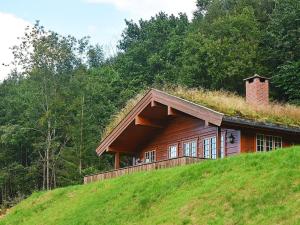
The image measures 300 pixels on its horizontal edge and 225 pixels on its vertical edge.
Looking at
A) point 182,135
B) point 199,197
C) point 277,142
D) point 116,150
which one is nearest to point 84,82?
point 116,150

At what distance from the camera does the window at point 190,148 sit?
29969mm

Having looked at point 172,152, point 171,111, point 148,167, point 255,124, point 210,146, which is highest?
point 171,111

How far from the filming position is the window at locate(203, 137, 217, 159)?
1128 inches

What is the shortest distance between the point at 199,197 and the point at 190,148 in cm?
1300

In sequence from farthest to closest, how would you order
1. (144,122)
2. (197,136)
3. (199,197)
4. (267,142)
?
(144,122) → (197,136) → (267,142) → (199,197)

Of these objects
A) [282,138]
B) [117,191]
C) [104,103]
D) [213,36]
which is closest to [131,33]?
[104,103]

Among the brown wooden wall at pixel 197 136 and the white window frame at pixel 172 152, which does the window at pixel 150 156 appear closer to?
the brown wooden wall at pixel 197 136

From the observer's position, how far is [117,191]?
72.9ft

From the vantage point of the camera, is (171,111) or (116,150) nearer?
(171,111)

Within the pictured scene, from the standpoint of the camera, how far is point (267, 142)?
27625mm

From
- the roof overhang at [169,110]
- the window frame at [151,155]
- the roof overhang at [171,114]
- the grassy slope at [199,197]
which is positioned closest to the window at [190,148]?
the roof overhang at [171,114]

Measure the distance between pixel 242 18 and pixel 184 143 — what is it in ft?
79.1

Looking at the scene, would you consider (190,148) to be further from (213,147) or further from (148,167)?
(148,167)

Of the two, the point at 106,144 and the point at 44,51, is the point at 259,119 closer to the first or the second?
the point at 106,144
